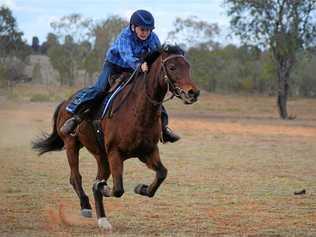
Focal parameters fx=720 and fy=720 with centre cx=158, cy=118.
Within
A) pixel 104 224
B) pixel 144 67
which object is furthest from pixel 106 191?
pixel 144 67

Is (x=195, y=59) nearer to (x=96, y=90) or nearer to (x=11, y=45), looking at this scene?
(x=11, y=45)

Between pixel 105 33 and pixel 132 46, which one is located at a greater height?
pixel 132 46

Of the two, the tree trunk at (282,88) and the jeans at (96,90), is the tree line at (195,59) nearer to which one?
the tree trunk at (282,88)

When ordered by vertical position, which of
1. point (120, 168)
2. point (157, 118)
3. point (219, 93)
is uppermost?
point (157, 118)

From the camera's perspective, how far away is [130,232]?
9.46 m

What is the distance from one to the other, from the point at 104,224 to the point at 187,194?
3.93m

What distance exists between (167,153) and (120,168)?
13.5 meters

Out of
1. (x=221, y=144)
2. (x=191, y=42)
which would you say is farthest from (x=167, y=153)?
(x=191, y=42)

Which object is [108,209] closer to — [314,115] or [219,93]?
[314,115]

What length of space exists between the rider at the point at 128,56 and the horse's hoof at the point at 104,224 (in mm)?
1447

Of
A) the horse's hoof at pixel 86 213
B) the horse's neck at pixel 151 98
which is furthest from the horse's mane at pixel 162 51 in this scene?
the horse's hoof at pixel 86 213

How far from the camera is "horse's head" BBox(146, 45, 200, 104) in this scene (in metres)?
8.38

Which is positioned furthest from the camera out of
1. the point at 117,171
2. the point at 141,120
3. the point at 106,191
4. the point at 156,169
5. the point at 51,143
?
the point at 51,143

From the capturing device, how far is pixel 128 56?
9672mm
